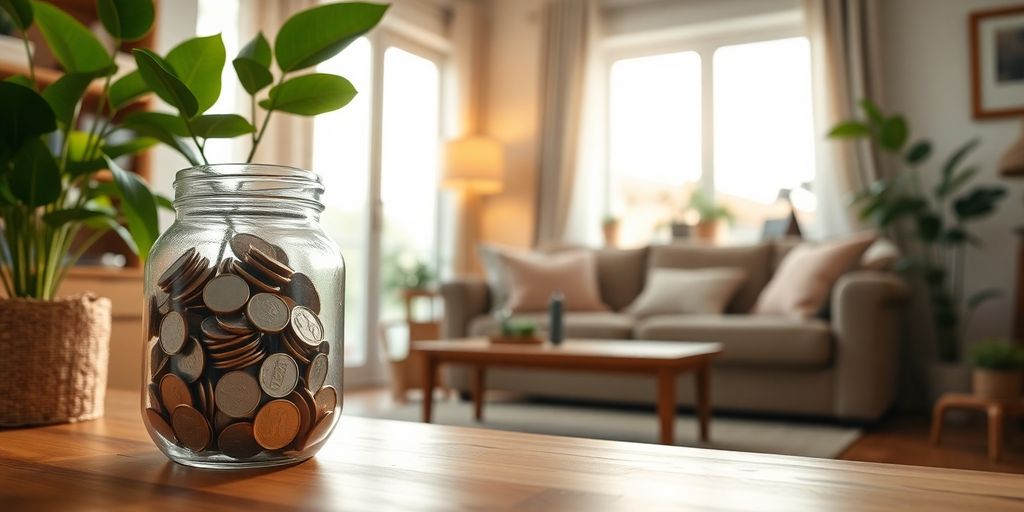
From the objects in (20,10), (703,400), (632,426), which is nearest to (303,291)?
(20,10)

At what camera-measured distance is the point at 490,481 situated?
550mm

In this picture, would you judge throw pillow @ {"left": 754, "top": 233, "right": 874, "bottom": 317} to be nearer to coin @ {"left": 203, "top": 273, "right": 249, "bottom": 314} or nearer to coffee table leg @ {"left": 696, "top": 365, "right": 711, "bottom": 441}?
coffee table leg @ {"left": 696, "top": 365, "right": 711, "bottom": 441}

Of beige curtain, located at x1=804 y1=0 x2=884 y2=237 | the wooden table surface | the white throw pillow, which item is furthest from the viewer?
beige curtain, located at x1=804 y1=0 x2=884 y2=237

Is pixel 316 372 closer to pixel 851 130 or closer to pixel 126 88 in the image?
pixel 126 88

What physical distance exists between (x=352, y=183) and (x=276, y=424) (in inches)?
183

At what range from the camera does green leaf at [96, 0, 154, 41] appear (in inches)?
31.9

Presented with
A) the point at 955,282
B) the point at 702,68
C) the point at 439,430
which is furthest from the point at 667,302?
the point at 439,430

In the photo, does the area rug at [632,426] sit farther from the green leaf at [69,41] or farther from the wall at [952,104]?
the green leaf at [69,41]

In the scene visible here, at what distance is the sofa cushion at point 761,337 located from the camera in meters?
3.53

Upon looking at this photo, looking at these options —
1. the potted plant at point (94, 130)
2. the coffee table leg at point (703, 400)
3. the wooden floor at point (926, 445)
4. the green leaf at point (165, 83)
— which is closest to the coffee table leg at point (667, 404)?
the coffee table leg at point (703, 400)

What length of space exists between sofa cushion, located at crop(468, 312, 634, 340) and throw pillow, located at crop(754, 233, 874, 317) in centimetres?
69

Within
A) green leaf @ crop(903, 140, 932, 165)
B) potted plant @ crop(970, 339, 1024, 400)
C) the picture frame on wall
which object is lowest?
potted plant @ crop(970, 339, 1024, 400)

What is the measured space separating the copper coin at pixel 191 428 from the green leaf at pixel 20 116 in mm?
354

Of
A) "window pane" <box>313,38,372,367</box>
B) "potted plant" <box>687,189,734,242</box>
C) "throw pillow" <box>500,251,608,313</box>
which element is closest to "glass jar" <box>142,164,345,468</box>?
"throw pillow" <box>500,251,608,313</box>
